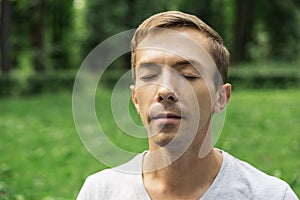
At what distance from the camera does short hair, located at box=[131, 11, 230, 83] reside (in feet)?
6.77

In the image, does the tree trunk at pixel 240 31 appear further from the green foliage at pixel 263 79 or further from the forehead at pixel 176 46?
the forehead at pixel 176 46

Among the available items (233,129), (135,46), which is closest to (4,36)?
(233,129)

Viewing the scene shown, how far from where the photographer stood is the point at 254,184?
6.82 feet

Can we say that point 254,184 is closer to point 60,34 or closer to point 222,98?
point 222,98

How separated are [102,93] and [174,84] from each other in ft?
61.0

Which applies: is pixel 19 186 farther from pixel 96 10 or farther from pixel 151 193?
pixel 96 10

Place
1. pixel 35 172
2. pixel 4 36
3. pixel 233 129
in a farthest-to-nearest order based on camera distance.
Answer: pixel 4 36 → pixel 233 129 → pixel 35 172

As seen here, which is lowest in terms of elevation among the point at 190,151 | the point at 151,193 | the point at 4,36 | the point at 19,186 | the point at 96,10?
the point at 96,10

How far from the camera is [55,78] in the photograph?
22438mm

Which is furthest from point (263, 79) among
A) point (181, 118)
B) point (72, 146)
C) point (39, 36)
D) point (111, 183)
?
point (181, 118)

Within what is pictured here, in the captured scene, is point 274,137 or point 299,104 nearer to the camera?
point 274,137

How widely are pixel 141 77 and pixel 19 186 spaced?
4.28 meters

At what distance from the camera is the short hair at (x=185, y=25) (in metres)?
2.06

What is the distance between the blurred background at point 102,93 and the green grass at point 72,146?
0.05ft
